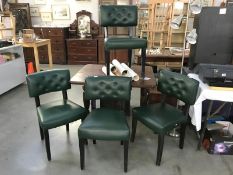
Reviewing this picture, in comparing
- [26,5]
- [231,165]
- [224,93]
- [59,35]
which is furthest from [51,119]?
[26,5]

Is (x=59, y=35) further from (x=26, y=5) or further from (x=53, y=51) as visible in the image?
(x=26, y=5)

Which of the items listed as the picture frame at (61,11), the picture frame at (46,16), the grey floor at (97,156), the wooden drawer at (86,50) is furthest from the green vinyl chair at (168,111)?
the picture frame at (46,16)

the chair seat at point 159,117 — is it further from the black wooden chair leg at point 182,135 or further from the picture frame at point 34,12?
the picture frame at point 34,12

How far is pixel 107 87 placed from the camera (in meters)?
Answer: 2.12

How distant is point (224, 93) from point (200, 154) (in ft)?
2.32

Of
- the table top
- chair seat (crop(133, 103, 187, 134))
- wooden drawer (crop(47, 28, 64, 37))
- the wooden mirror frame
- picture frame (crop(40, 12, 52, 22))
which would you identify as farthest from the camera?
picture frame (crop(40, 12, 52, 22))

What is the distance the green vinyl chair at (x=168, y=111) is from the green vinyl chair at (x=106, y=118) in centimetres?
24

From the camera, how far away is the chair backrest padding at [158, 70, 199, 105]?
77.2 inches

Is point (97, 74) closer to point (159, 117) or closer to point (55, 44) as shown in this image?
point (159, 117)

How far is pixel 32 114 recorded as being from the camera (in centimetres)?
302

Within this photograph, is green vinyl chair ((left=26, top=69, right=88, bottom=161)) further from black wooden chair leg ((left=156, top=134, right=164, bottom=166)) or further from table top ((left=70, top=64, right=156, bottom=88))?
black wooden chair leg ((left=156, top=134, right=164, bottom=166))

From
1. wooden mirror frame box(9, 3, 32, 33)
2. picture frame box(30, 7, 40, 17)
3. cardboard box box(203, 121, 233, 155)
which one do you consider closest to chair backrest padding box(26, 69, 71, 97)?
cardboard box box(203, 121, 233, 155)

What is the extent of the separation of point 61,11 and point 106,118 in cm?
469

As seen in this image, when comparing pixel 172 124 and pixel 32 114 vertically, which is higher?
pixel 172 124
